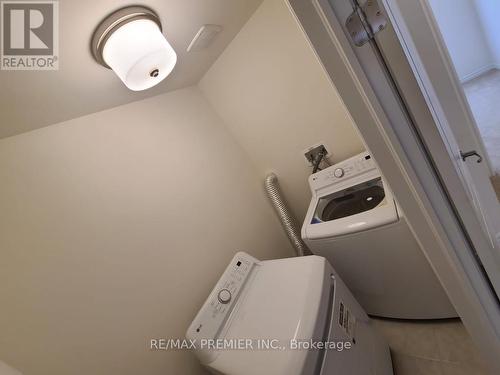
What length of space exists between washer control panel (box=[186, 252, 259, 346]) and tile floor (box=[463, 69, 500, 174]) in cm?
197

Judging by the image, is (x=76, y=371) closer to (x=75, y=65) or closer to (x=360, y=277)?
(x=75, y=65)

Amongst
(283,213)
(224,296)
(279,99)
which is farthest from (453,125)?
(283,213)

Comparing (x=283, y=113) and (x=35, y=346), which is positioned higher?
(x=283, y=113)

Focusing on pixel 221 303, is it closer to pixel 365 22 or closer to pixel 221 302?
pixel 221 302

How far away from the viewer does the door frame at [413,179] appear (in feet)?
2.02

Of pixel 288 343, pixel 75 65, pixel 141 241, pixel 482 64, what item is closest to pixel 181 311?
pixel 141 241

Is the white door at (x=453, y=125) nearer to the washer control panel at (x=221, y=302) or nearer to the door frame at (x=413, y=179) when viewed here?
the door frame at (x=413, y=179)

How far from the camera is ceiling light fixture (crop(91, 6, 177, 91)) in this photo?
3.12ft

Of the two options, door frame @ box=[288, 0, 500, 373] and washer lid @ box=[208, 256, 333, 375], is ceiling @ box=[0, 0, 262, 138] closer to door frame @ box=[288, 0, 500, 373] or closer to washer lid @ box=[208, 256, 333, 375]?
door frame @ box=[288, 0, 500, 373]

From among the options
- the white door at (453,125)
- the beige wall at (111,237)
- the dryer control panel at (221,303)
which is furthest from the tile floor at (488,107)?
the beige wall at (111,237)

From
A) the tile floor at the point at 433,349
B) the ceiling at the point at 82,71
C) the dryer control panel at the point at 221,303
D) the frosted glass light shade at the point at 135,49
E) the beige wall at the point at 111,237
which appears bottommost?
the tile floor at the point at 433,349

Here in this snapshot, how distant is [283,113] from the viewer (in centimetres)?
186

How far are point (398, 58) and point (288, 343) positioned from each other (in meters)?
0.97

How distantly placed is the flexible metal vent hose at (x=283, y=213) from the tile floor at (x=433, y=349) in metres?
0.80
